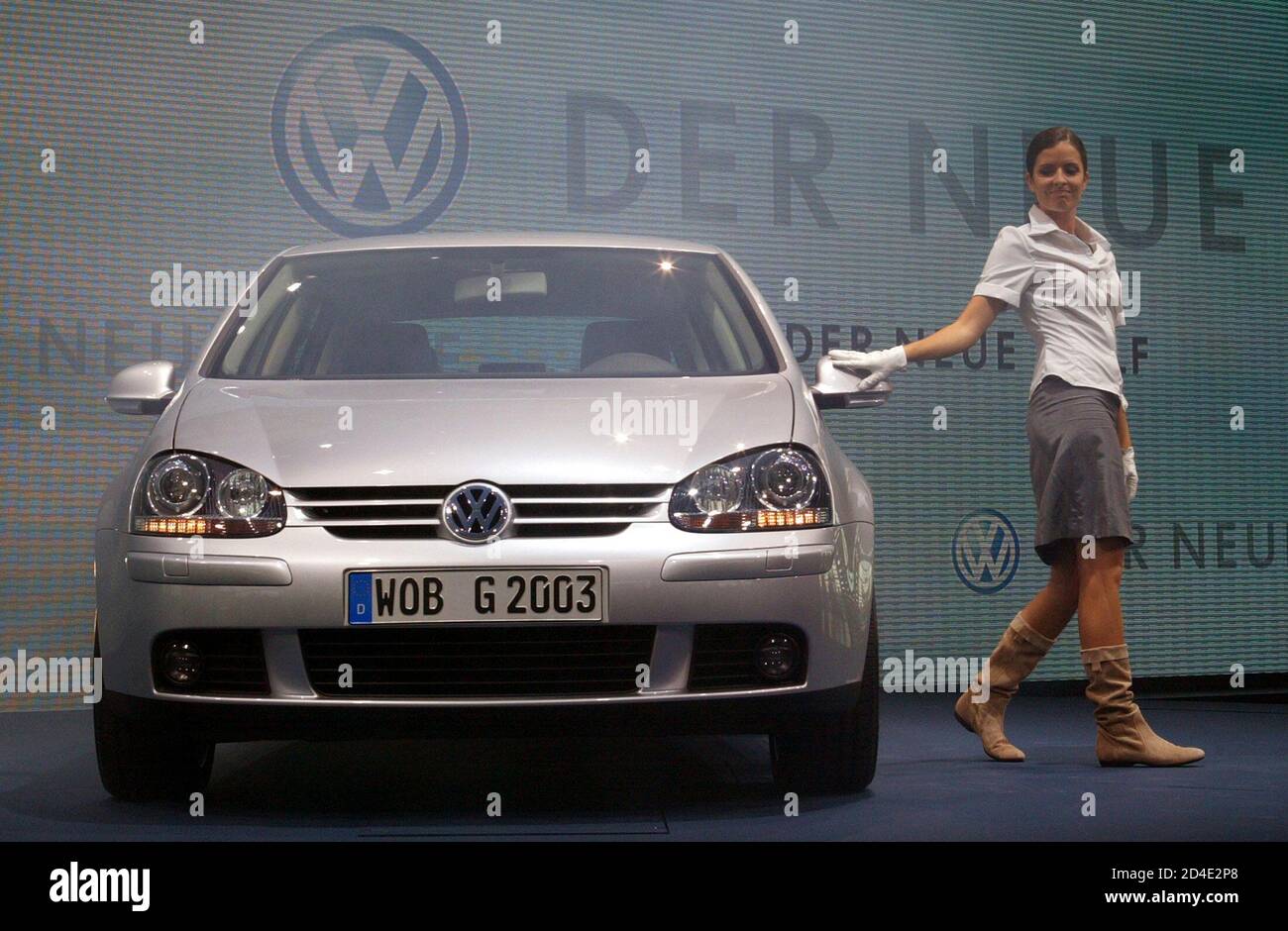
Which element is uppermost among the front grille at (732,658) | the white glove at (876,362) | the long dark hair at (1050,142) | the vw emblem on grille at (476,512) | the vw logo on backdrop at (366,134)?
the vw logo on backdrop at (366,134)

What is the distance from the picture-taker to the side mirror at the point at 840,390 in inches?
152

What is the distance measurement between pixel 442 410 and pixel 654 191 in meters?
3.55

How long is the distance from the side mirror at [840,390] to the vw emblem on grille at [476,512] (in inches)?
40.7

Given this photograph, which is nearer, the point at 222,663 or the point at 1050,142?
the point at 222,663

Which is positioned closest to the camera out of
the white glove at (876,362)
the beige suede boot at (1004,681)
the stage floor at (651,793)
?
the stage floor at (651,793)

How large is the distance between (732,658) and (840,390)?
0.96m

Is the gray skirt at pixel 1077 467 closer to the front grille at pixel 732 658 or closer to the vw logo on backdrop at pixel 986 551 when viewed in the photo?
the front grille at pixel 732 658

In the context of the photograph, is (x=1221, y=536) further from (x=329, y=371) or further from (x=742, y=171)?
(x=329, y=371)

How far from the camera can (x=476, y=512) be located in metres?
3.07
